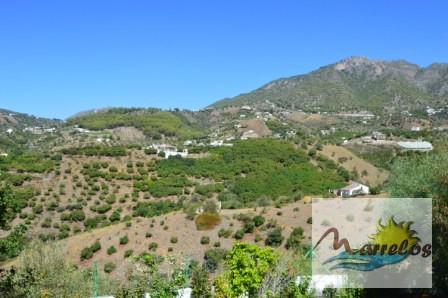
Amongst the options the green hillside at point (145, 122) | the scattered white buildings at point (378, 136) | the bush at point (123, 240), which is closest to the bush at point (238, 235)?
the bush at point (123, 240)

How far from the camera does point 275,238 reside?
2495 cm

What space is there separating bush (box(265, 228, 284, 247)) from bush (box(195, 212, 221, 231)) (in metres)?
4.89

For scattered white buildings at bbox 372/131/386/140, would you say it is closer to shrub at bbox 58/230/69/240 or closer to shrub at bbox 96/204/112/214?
shrub at bbox 96/204/112/214

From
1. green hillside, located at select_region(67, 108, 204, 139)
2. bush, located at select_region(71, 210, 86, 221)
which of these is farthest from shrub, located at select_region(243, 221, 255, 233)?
green hillside, located at select_region(67, 108, 204, 139)

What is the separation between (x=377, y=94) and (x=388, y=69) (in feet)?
105

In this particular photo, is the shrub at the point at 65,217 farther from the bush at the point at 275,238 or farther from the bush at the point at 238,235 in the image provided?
the bush at the point at 275,238

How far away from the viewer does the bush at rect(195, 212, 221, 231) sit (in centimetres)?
2883

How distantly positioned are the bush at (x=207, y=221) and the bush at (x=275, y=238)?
4.89 m

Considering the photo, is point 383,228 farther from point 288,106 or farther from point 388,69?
point 388,69

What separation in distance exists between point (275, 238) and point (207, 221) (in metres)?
6.12

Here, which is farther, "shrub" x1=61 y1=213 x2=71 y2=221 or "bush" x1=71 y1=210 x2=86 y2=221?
"bush" x1=71 y1=210 x2=86 y2=221

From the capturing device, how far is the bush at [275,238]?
2486 cm

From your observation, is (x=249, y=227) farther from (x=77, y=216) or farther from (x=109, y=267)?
(x=77, y=216)

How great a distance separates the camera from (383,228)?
448 inches
